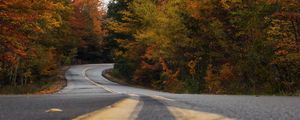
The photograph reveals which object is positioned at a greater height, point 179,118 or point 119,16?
point 119,16

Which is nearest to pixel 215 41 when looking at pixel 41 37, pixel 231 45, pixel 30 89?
pixel 231 45

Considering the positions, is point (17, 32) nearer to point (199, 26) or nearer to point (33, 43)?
point (199, 26)

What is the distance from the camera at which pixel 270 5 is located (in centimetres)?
2020

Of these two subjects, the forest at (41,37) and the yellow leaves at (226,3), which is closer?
the yellow leaves at (226,3)

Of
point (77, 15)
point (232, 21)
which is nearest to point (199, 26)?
point (232, 21)

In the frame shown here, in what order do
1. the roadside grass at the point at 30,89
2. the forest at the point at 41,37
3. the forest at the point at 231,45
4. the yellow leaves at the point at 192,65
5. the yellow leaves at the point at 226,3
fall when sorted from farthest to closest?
the roadside grass at the point at 30,89
the yellow leaves at the point at 192,65
the forest at the point at 41,37
the yellow leaves at the point at 226,3
the forest at the point at 231,45

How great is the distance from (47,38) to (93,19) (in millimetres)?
39483

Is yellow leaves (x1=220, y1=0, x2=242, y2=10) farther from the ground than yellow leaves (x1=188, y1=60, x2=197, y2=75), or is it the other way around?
yellow leaves (x1=220, y1=0, x2=242, y2=10)

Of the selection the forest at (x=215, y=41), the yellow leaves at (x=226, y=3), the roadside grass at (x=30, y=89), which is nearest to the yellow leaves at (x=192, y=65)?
the forest at (x=215, y=41)

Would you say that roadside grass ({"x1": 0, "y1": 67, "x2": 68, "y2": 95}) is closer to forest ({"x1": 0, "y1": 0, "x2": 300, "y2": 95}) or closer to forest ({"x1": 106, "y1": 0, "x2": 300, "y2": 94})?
forest ({"x1": 0, "y1": 0, "x2": 300, "y2": 95})

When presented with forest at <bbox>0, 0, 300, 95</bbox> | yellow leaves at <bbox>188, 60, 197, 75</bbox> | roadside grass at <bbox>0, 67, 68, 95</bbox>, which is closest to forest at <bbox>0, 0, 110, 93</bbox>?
forest at <bbox>0, 0, 300, 95</bbox>

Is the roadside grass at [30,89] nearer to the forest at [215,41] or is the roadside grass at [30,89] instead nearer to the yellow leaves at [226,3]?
the forest at [215,41]

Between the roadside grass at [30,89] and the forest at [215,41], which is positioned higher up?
the forest at [215,41]

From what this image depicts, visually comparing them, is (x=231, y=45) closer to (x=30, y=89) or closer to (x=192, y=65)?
(x=192, y=65)
